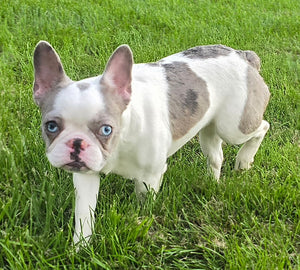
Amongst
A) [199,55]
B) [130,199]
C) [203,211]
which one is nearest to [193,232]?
[203,211]

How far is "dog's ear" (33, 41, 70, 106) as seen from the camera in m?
2.28

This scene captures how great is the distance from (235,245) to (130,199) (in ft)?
2.29

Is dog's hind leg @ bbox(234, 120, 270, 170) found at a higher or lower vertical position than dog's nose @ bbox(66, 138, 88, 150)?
lower

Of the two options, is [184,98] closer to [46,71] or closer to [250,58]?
[250,58]

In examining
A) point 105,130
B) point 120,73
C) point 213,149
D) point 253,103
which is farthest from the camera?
point 213,149

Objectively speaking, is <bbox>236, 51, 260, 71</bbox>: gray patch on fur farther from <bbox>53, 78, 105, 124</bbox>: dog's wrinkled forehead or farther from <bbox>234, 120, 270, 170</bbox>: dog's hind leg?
<bbox>53, 78, 105, 124</bbox>: dog's wrinkled forehead

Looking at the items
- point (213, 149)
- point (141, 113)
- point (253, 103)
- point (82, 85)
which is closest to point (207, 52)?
point (253, 103)

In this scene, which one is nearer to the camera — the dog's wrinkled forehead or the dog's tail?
the dog's wrinkled forehead

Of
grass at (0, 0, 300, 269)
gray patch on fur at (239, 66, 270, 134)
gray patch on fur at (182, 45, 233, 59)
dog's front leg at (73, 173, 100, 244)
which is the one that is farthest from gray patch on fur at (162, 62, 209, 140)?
dog's front leg at (73, 173, 100, 244)

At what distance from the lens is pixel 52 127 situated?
2.16 m

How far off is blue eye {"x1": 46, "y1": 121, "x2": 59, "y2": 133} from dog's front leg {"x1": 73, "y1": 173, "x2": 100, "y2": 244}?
0.48 meters

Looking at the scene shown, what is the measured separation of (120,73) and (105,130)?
1.02ft

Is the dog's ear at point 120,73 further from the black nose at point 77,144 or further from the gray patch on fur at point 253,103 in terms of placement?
the gray patch on fur at point 253,103

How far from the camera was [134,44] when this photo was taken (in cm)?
512
